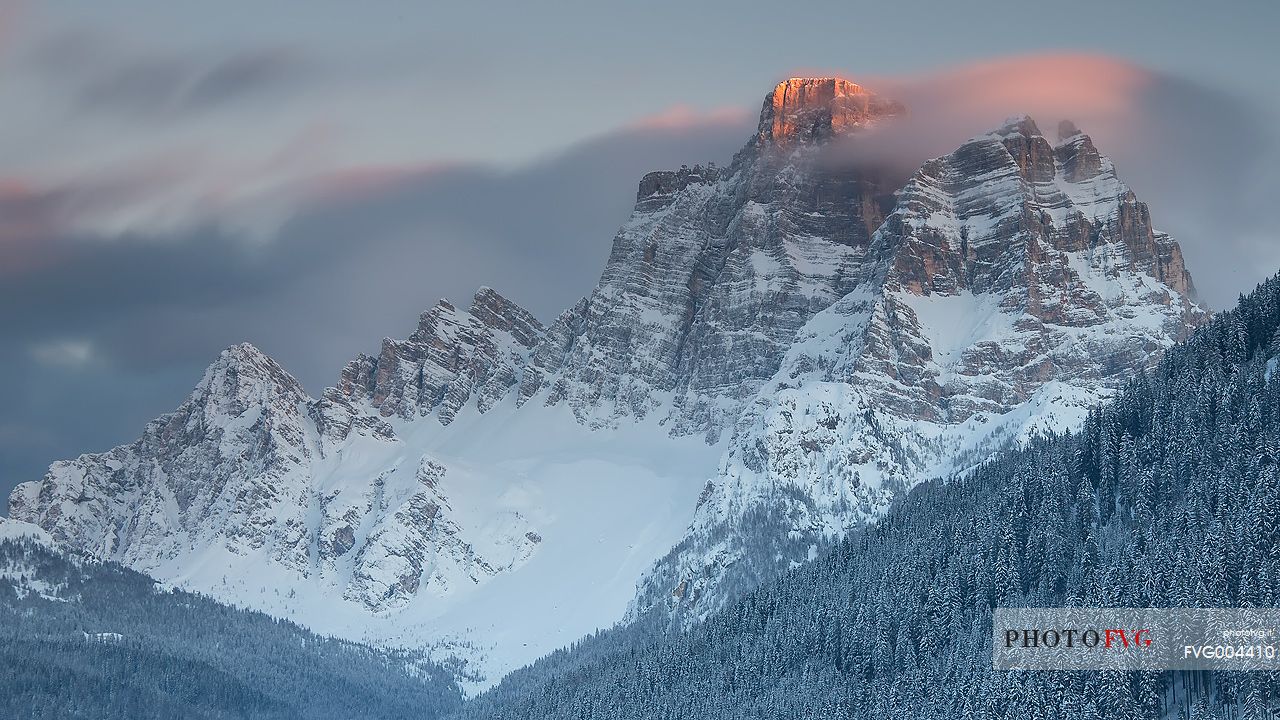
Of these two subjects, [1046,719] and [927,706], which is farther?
[927,706]

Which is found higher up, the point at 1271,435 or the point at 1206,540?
the point at 1271,435

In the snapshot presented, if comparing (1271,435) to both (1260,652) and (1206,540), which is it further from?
(1260,652)

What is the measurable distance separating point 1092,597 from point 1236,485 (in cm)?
1810

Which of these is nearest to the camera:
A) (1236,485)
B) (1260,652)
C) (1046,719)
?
(1260,652)

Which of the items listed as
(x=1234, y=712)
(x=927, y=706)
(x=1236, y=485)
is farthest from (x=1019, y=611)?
(x=1234, y=712)

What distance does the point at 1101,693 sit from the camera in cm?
16775

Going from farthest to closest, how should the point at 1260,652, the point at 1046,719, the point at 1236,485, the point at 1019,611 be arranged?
the point at 1019,611, the point at 1236,485, the point at 1046,719, the point at 1260,652

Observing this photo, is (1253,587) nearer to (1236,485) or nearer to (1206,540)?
A: (1206,540)

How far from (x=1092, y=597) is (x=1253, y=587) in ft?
55.7

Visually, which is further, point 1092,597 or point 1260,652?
point 1092,597

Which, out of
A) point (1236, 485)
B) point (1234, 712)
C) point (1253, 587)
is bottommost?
point (1234, 712)

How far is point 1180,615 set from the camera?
170 meters

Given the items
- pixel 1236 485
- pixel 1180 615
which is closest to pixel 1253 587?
pixel 1180 615

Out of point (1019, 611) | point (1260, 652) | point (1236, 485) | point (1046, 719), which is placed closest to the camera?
point (1260, 652)
